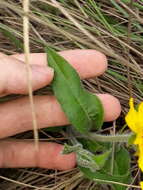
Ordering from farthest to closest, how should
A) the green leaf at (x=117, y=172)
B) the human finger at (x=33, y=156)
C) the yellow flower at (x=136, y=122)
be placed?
the human finger at (x=33, y=156) → the green leaf at (x=117, y=172) → the yellow flower at (x=136, y=122)

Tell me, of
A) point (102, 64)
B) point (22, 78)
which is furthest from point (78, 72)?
point (22, 78)

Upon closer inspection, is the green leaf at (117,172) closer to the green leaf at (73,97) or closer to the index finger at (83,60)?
the green leaf at (73,97)

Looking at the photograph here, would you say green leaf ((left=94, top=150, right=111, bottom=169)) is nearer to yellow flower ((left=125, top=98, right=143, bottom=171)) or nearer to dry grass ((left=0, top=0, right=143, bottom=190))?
yellow flower ((left=125, top=98, right=143, bottom=171))

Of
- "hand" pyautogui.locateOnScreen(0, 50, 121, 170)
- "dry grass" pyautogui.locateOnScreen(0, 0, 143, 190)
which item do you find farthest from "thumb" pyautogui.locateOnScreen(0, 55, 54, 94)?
"dry grass" pyautogui.locateOnScreen(0, 0, 143, 190)

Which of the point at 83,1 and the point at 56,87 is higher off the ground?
the point at 83,1

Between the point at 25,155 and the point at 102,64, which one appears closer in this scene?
the point at 102,64

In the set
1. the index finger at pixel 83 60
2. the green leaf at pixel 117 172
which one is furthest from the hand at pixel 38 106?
the green leaf at pixel 117 172

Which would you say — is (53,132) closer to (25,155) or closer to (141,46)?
(25,155)
